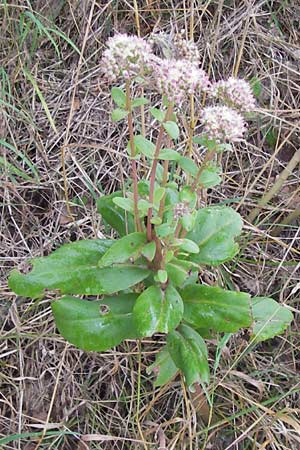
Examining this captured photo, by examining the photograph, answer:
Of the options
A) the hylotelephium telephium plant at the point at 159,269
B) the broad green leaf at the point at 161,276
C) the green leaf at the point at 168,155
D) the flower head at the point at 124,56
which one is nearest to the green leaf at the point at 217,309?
the hylotelephium telephium plant at the point at 159,269

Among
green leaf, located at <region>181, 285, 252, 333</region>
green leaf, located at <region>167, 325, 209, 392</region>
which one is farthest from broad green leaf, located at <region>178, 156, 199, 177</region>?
green leaf, located at <region>167, 325, 209, 392</region>

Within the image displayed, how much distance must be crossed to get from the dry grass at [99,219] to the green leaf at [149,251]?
43 cm

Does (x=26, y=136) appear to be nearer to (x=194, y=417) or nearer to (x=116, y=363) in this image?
(x=116, y=363)

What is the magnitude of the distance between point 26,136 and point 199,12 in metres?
0.80

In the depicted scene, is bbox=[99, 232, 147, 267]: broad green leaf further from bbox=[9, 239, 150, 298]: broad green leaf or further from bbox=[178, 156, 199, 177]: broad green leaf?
bbox=[178, 156, 199, 177]: broad green leaf

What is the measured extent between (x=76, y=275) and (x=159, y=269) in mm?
206

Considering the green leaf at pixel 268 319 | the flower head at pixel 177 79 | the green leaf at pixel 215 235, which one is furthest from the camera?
the green leaf at pixel 268 319

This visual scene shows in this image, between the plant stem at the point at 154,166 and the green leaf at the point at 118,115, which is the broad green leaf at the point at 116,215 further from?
the green leaf at the point at 118,115

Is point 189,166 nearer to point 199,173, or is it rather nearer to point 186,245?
point 199,173

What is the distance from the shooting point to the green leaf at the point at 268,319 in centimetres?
173

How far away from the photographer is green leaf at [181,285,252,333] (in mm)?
1539

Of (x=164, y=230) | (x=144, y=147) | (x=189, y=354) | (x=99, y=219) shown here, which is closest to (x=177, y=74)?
(x=144, y=147)

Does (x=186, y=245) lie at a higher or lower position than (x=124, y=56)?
lower

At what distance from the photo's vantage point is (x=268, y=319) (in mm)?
1744
